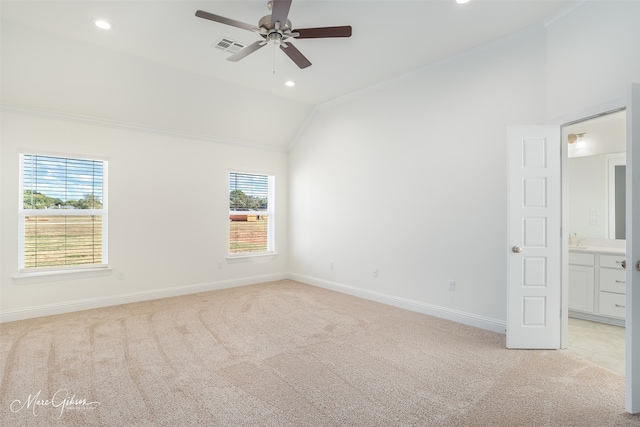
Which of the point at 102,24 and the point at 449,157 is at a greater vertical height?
the point at 102,24

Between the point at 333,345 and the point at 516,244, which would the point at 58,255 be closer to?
the point at 333,345

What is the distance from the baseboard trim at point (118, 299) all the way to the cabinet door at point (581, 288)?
456 centimetres

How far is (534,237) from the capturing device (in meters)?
3.19

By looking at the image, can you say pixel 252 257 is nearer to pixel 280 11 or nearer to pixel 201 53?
pixel 201 53

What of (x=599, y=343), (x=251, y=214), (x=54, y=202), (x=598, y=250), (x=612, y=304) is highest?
(x=54, y=202)

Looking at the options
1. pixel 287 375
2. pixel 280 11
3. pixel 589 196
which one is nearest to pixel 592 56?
pixel 589 196

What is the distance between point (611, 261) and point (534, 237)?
160cm

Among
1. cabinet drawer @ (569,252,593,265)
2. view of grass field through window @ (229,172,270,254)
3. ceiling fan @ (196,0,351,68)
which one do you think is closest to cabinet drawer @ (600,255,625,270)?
cabinet drawer @ (569,252,593,265)

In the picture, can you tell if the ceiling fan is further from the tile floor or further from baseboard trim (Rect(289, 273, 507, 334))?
the tile floor

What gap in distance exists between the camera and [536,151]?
3.16 m

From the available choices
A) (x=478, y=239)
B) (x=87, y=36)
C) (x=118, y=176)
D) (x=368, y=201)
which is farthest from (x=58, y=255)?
(x=478, y=239)

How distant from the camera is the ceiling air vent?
353cm

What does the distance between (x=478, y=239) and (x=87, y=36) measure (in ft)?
15.3

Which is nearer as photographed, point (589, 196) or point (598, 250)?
point (598, 250)
